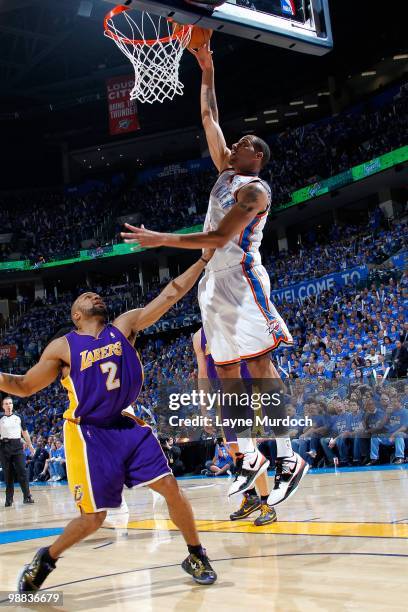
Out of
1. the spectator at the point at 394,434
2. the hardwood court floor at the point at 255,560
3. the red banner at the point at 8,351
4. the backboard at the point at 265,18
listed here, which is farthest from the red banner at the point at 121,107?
the hardwood court floor at the point at 255,560

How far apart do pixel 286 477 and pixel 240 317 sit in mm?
1116

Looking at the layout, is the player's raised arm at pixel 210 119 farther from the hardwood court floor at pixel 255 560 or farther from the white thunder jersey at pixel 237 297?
the hardwood court floor at pixel 255 560

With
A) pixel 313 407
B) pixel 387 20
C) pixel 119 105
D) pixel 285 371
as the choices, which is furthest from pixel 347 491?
pixel 119 105

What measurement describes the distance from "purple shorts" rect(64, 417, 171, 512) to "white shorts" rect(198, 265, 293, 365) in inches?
40.2

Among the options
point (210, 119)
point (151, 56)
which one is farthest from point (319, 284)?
point (210, 119)

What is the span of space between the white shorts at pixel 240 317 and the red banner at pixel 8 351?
1071 inches

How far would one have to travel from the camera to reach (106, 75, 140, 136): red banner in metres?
29.7

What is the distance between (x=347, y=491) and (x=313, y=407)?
360cm

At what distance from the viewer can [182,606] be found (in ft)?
10.0

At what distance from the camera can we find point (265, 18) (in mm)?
5277

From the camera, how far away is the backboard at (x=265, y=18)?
479 centimetres

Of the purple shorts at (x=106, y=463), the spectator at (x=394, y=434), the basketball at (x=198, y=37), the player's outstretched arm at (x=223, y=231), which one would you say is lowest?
the spectator at (x=394, y=434)

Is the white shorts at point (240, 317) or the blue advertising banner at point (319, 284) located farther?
the blue advertising banner at point (319, 284)

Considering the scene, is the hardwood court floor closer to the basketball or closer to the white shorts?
the white shorts
